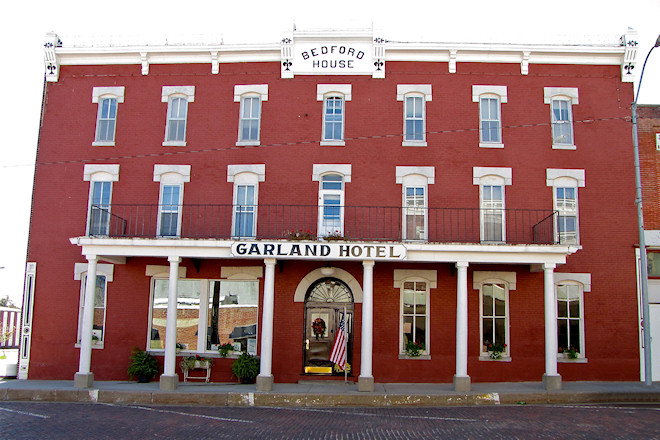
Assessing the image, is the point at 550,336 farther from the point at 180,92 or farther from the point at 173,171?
the point at 180,92

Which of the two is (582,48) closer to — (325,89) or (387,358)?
(325,89)

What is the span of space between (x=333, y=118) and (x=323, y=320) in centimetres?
583

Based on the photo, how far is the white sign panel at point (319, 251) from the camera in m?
15.1

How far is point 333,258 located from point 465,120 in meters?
5.82

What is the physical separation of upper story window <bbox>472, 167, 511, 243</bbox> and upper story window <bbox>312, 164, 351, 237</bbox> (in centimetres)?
374

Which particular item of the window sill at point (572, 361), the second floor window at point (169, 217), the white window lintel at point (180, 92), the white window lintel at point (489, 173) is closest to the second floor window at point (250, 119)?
the white window lintel at point (180, 92)

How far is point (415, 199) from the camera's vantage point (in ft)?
55.8

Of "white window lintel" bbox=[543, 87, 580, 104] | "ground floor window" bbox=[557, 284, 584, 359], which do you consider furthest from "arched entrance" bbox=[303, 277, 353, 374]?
"white window lintel" bbox=[543, 87, 580, 104]

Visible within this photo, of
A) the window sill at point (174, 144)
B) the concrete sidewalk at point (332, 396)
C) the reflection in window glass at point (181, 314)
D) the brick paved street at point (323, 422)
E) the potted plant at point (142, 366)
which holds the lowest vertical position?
the brick paved street at point (323, 422)

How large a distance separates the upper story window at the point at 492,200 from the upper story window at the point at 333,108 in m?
4.05

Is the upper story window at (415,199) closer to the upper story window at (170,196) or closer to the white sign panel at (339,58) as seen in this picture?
the white sign panel at (339,58)

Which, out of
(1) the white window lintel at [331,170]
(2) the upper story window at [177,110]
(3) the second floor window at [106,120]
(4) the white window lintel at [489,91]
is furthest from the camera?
(3) the second floor window at [106,120]

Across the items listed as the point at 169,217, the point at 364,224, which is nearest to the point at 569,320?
the point at 364,224

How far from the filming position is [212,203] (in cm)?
1731
